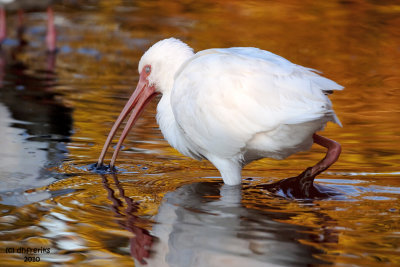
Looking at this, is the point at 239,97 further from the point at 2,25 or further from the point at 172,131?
the point at 2,25

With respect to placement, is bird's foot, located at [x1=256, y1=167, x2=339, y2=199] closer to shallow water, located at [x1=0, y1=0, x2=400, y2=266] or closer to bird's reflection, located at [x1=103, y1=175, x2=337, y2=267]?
shallow water, located at [x1=0, y1=0, x2=400, y2=266]

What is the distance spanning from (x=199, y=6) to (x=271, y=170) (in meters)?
12.9

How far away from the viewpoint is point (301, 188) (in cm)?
649

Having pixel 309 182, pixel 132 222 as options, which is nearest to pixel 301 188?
pixel 309 182

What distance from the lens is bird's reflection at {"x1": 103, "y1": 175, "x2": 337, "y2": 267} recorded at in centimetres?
486

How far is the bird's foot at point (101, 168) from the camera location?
7188 mm

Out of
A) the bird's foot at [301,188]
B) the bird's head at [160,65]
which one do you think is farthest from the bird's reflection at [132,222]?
the bird's foot at [301,188]

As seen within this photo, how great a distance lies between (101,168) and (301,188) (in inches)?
72.0

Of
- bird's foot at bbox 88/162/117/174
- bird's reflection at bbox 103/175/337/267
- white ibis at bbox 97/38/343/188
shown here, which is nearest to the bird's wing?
white ibis at bbox 97/38/343/188

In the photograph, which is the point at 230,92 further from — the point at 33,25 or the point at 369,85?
the point at 33,25

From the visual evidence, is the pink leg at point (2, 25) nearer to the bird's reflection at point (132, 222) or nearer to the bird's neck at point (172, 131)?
the bird's neck at point (172, 131)

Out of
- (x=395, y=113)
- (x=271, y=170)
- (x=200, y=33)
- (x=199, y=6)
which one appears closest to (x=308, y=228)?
(x=271, y=170)

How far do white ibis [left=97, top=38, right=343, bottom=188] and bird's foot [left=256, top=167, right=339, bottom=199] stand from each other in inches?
2.0

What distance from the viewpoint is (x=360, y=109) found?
32.7 ft
